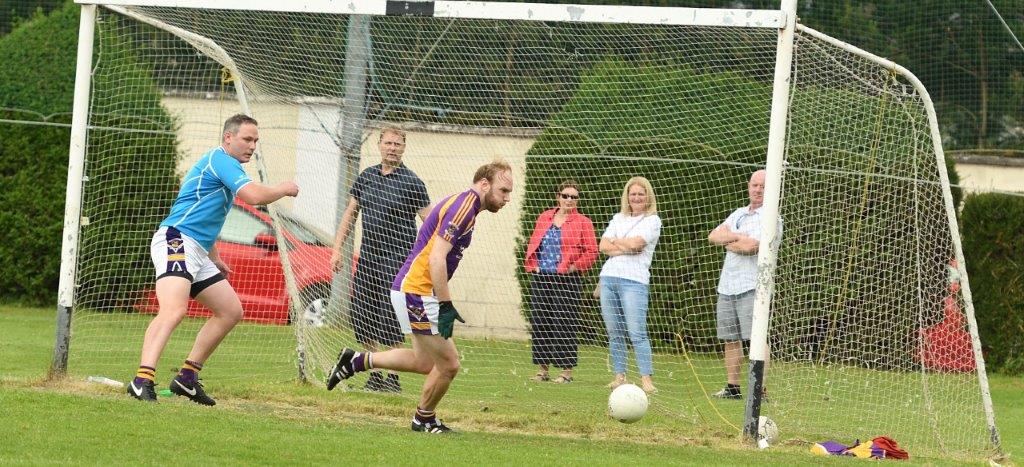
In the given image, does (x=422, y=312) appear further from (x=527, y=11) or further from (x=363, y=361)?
(x=527, y=11)

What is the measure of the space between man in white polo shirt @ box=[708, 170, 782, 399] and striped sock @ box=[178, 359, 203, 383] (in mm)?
3978

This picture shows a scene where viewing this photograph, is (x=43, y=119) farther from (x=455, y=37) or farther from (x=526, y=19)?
(x=526, y=19)

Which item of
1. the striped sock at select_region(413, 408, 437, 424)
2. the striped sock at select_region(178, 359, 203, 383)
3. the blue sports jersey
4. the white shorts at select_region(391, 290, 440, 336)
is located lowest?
the striped sock at select_region(413, 408, 437, 424)

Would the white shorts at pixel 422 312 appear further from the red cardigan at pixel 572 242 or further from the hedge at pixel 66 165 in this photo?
the hedge at pixel 66 165

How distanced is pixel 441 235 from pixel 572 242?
12.6 ft

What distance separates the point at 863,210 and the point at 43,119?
34.5 feet

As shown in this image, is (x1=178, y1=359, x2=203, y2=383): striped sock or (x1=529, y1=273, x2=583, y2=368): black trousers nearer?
(x1=178, y1=359, x2=203, y2=383): striped sock

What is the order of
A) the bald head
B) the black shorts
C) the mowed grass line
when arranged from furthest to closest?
1. the black shorts
2. the bald head
3. the mowed grass line

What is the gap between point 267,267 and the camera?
13008 millimetres

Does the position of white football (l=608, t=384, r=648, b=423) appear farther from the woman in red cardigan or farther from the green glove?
the woman in red cardigan

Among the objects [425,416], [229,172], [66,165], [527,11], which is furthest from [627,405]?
[66,165]

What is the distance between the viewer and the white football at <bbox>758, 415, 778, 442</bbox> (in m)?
8.15

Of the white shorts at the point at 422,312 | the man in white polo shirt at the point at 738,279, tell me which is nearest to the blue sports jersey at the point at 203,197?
the white shorts at the point at 422,312

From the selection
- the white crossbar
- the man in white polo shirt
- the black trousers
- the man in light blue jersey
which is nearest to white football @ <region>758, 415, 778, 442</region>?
the man in white polo shirt
